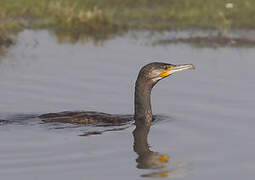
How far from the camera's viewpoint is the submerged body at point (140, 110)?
1230 centimetres

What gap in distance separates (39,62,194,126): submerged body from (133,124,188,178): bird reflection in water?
30.9 inches

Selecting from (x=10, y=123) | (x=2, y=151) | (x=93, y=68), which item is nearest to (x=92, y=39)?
(x=93, y=68)

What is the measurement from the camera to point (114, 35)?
21.5 m

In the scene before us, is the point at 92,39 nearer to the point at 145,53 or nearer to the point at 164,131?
the point at 145,53

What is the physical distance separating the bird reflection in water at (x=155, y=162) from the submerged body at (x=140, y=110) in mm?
784

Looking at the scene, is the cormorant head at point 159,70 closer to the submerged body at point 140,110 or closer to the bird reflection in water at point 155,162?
the submerged body at point 140,110

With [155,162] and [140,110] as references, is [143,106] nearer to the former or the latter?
[140,110]

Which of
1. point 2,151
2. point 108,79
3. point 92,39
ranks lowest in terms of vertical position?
point 2,151

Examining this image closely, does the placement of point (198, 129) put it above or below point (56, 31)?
below

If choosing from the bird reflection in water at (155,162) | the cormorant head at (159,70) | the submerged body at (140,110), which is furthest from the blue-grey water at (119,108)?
the cormorant head at (159,70)

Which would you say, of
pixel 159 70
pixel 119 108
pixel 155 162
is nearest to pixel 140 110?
pixel 159 70

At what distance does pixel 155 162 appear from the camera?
10.2m

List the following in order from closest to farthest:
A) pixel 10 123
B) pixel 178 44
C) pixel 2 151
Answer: pixel 2 151, pixel 10 123, pixel 178 44

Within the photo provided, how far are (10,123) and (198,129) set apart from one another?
9.48ft
